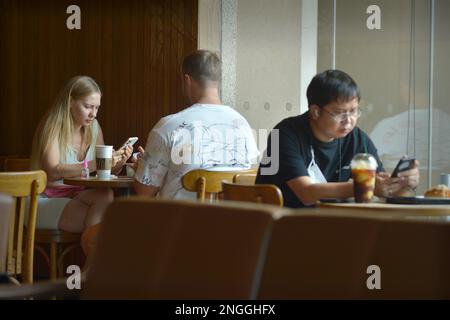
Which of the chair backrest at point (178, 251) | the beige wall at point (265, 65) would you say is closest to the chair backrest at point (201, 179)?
the beige wall at point (265, 65)

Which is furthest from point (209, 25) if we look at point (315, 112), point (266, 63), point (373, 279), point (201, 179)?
point (373, 279)

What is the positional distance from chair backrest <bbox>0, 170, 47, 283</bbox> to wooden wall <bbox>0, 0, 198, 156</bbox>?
283 cm

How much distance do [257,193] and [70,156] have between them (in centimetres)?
241

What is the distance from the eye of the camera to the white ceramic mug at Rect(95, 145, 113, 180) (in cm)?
528

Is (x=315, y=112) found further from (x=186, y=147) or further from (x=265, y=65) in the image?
(x=265, y=65)

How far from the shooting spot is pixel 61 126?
568 cm

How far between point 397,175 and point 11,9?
4774 millimetres

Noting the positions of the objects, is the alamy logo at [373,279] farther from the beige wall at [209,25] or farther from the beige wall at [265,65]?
the beige wall at [209,25]

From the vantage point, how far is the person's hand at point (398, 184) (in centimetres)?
377

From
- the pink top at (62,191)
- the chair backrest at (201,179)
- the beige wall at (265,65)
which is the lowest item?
the pink top at (62,191)

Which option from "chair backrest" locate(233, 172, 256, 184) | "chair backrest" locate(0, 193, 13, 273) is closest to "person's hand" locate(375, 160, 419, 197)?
"chair backrest" locate(233, 172, 256, 184)

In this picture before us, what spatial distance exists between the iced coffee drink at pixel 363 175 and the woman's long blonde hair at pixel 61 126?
244cm
